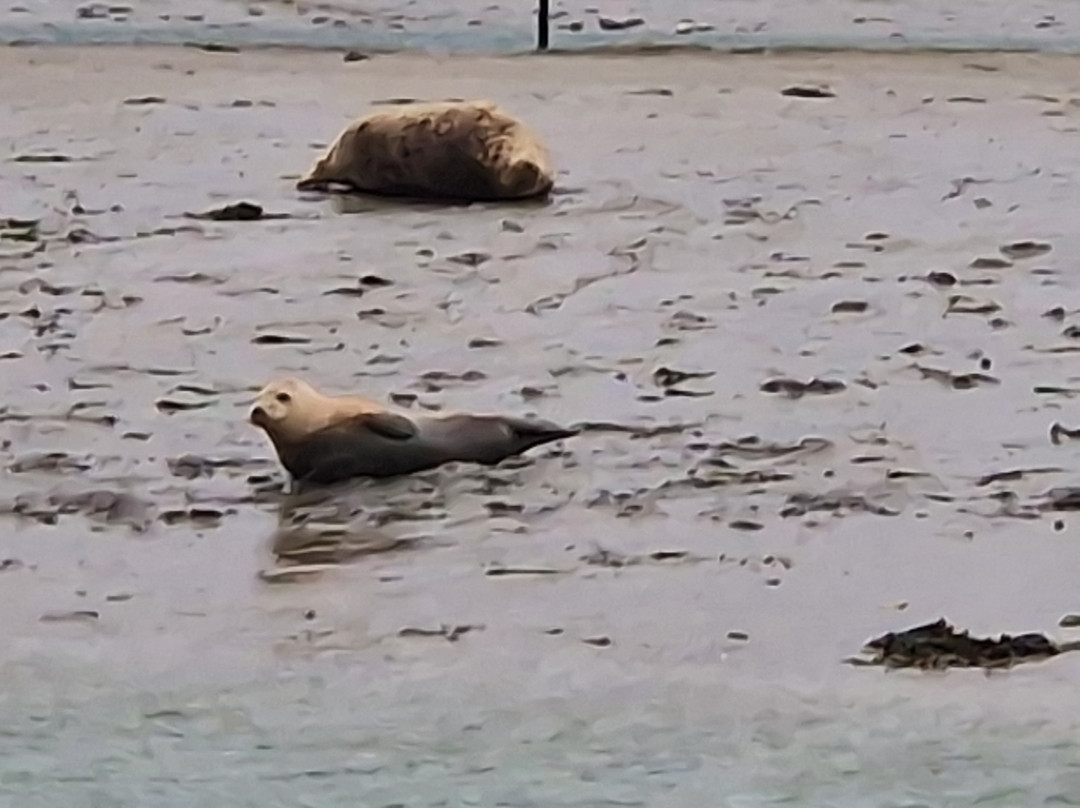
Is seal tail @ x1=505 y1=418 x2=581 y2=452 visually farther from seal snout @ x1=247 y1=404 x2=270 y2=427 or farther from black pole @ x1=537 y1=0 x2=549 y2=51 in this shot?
black pole @ x1=537 y1=0 x2=549 y2=51

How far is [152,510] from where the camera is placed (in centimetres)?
195

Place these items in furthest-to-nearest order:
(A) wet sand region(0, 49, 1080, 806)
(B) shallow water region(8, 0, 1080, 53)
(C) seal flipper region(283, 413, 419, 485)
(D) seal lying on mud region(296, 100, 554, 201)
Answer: (B) shallow water region(8, 0, 1080, 53) < (D) seal lying on mud region(296, 100, 554, 201) < (C) seal flipper region(283, 413, 419, 485) < (A) wet sand region(0, 49, 1080, 806)

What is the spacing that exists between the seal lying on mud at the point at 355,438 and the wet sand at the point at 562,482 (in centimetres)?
2

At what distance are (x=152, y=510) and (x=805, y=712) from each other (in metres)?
0.60

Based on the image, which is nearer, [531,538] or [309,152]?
[531,538]

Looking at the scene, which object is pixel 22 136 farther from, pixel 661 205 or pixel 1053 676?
pixel 1053 676

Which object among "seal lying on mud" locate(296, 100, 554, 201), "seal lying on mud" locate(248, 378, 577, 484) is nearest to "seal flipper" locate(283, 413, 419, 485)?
"seal lying on mud" locate(248, 378, 577, 484)

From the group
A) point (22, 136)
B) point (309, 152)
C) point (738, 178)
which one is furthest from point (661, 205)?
point (22, 136)

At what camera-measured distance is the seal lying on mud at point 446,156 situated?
3107 mm

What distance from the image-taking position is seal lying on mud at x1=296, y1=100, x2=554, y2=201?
3107mm

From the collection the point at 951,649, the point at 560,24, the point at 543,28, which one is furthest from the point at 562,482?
the point at 560,24

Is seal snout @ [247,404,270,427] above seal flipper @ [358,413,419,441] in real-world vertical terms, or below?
above

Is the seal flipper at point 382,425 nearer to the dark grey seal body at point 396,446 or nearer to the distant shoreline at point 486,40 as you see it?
the dark grey seal body at point 396,446

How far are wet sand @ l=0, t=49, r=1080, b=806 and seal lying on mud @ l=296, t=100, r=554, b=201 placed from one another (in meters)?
0.04
